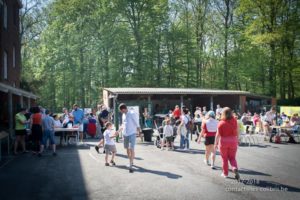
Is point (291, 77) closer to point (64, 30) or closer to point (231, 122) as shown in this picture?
point (64, 30)

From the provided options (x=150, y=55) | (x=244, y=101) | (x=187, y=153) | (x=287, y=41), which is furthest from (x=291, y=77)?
(x=187, y=153)

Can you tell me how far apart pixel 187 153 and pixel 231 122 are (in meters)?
5.13

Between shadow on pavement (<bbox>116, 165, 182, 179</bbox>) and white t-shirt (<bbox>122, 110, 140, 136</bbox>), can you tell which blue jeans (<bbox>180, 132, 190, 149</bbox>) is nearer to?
shadow on pavement (<bbox>116, 165, 182, 179</bbox>)

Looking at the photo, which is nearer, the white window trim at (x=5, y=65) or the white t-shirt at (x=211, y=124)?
the white t-shirt at (x=211, y=124)

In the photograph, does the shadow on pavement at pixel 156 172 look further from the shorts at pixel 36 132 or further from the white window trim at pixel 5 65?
the white window trim at pixel 5 65

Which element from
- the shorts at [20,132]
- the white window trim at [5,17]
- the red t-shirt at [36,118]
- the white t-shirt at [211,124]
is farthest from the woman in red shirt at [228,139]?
the white window trim at [5,17]

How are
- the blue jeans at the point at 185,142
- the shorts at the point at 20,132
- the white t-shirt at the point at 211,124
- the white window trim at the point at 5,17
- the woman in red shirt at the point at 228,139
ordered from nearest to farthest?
1. the woman in red shirt at the point at 228,139
2. the white t-shirt at the point at 211,124
3. the shorts at the point at 20,132
4. the blue jeans at the point at 185,142
5. the white window trim at the point at 5,17

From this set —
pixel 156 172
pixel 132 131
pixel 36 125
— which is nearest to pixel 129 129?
pixel 132 131

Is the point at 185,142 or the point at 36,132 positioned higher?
the point at 36,132

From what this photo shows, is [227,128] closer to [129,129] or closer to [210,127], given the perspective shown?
[210,127]

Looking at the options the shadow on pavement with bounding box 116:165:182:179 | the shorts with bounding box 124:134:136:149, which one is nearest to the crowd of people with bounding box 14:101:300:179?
the shorts with bounding box 124:134:136:149

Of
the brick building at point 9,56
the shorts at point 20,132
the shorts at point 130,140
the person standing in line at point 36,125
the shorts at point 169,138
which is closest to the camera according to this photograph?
the shorts at point 130,140

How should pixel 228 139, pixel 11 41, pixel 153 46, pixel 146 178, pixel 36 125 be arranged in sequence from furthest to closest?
pixel 153 46 < pixel 11 41 < pixel 36 125 < pixel 146 178 < pixel 228 139

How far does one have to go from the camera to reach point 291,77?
1832 inches
